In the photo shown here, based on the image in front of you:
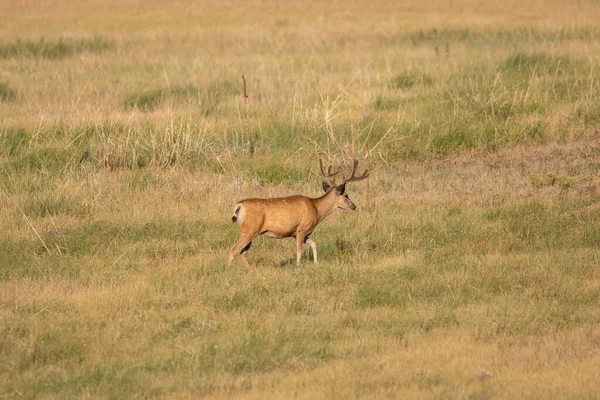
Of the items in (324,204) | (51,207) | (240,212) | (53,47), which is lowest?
(53,47)

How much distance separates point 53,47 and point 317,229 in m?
15.7

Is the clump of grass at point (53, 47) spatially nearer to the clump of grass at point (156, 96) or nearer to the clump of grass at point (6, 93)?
the clump of grass at point (6, 93)

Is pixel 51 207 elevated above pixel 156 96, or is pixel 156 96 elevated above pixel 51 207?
pixel 51 207

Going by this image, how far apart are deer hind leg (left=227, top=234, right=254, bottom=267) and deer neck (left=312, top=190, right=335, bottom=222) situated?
941 millimetres

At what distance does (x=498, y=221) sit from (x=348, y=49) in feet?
47.8

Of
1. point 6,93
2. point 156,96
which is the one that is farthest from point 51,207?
point 6,93

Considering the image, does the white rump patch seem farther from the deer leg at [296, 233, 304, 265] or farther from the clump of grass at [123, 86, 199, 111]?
the clump of grass at [123, 86, 199, 111]

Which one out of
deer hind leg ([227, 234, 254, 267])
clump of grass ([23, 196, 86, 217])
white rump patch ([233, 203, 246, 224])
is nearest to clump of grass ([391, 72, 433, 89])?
clump of grass ([23, 196, 86, 217])

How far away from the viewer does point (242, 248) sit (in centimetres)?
1033

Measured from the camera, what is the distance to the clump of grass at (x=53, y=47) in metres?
25.1

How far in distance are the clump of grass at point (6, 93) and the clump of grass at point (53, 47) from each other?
4553 millimetres

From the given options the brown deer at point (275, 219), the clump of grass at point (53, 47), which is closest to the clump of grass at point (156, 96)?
the clump of grass at point (53, 47)

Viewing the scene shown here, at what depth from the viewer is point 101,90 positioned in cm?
2003

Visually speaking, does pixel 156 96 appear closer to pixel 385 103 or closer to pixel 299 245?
pixel 385 103
